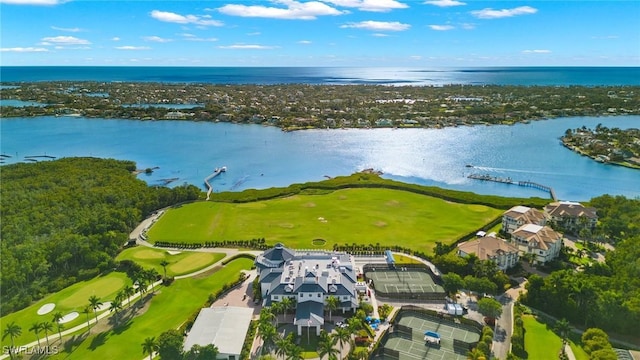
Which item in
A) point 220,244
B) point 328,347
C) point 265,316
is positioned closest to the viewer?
point 328,347

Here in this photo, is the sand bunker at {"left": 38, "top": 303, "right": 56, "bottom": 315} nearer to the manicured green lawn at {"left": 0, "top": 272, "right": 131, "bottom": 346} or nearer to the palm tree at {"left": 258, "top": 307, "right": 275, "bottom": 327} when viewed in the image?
the manicured green lawn at {"left": 0, "top": 272, "right": 131, "bottom": 346}

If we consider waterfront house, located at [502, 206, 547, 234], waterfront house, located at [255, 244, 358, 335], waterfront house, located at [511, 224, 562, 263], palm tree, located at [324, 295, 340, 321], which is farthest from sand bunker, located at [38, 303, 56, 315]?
waterfront house, located at [502, 206, 547, 234]

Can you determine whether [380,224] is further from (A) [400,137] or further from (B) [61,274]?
(A) [400,137]

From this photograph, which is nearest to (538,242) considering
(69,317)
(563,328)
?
(563,328)

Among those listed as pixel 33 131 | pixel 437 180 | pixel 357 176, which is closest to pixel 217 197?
pixel 357 176

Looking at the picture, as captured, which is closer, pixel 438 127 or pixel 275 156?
pixel 275 156

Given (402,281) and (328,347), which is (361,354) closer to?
(328,347)
